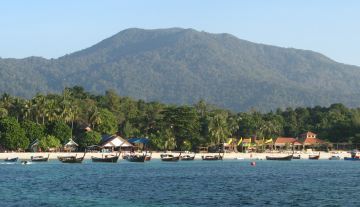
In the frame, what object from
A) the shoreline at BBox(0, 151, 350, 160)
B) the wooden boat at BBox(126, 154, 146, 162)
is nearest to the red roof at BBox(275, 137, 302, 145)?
the shoreline at BBox(0, 151, 350, 160)

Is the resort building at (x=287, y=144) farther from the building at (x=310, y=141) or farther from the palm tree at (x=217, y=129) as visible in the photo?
the palm tree at (x=217, y=129)

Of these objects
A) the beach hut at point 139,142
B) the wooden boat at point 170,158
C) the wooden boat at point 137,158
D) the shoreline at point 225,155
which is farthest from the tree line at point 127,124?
the wooden boat at point 137,158

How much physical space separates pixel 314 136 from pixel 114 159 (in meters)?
74.1

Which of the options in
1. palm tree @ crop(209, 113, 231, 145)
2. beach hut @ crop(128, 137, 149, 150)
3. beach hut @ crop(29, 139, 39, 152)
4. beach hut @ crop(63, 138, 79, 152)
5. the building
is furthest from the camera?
the building

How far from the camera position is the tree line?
12012cm

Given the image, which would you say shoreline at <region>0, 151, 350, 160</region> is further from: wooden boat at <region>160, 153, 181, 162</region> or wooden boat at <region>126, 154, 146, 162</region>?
wooden boat at <region>126, 154, 146, 162</region>

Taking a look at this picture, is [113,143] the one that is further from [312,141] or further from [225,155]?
[312,141]

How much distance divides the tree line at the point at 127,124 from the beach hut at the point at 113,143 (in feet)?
9.53

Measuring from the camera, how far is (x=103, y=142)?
136m

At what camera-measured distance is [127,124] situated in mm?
154250

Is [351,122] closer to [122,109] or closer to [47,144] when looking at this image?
[122,109]

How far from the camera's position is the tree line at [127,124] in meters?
120

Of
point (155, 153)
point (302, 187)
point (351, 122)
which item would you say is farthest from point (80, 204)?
point (351, 122)

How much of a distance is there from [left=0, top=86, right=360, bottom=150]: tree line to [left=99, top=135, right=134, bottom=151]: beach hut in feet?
9.53
